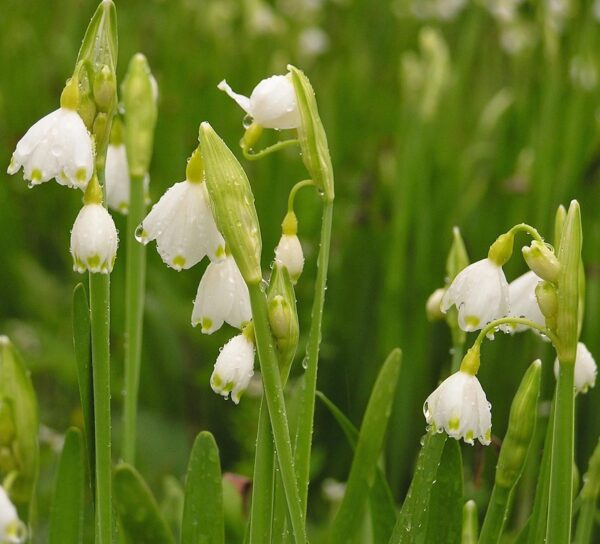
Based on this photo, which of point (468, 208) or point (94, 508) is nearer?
point (94, 508)

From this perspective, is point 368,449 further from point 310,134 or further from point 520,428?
point 310,134

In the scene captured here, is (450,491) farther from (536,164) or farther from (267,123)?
(536,164)

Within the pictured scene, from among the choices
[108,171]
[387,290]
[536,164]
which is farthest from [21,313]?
[108,171]

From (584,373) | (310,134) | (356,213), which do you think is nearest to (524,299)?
(584,373)

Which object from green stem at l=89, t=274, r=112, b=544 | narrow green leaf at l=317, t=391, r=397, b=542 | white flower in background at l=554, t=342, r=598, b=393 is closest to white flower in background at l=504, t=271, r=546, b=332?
white flower in background at l=554, t=342, r=598, b=393

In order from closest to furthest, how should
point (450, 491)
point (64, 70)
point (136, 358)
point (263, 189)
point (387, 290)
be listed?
1. point (450, 491)
2. point (136, 358)
3. point (387, 290)
4. point (263, 189)
5. point (64, 70)

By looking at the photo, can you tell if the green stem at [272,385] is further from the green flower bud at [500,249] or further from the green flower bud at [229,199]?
the green flower bud at [500,249]

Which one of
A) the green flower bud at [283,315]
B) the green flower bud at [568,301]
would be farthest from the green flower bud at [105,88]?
the green flower bud at [568,301]

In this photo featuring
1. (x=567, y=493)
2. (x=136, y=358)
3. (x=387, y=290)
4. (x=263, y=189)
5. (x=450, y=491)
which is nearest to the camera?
(x=567, y=493)
